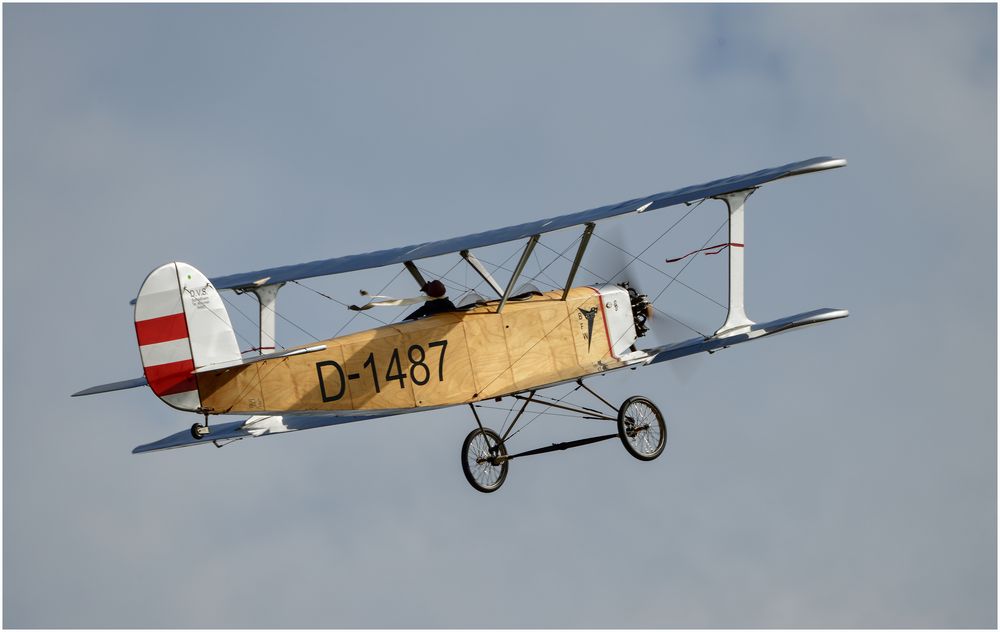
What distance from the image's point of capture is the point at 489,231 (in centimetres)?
2178

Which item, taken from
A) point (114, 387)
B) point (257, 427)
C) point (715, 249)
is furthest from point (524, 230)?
point (114, 387)

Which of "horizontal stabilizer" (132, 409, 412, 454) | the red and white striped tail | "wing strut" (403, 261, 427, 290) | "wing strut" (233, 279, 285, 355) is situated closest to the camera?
the red and white striped tail

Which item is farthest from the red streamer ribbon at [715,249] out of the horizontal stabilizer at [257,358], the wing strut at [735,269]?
the horizontal stabilizer at [257,358]

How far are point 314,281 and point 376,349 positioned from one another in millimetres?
2513

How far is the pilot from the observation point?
21219 millimetres

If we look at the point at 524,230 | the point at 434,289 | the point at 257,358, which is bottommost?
the point at 257,358

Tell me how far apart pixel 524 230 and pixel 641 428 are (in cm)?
327

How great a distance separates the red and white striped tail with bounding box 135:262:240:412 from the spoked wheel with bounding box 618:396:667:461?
18.3 ft

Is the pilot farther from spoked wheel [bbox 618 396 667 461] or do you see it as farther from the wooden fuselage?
spoked wheel [bbox 618 396 667 461]

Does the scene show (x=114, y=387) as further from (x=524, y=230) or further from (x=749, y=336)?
(x=749, y=336)

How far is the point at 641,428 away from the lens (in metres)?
22.7

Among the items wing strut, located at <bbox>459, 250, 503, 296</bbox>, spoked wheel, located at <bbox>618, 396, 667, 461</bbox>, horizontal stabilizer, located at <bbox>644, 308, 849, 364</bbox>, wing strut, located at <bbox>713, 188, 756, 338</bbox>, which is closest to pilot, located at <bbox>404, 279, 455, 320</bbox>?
wing strut, located at <bbox>459, 250, 503, 296</bbox>

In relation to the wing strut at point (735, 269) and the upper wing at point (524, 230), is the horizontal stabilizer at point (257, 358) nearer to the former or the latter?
the upper wing at point (524, 230)

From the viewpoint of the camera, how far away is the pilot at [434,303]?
69.6ft
